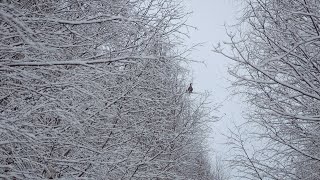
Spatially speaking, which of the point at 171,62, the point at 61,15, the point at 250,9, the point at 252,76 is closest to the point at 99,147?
the point at 171,62

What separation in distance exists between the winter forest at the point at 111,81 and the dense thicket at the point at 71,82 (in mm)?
16

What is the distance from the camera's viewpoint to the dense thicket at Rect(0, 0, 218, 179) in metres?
2.88

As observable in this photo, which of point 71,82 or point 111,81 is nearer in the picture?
point 71,82

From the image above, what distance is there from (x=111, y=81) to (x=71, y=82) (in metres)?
1.46

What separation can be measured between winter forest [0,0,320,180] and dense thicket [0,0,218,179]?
16mm

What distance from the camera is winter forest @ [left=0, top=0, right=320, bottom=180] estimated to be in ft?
9.77

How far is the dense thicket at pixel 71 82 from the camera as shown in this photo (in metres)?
2.88

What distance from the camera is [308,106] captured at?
4969 millimetres

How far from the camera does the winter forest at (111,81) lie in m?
2.98

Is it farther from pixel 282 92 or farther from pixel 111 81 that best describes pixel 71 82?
pixel 282 92

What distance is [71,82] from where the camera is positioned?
3172mm

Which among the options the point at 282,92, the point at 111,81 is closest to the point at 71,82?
the point at 111,81

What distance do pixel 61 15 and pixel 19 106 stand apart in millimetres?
1187

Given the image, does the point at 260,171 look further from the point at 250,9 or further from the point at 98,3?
the point at 98,3
